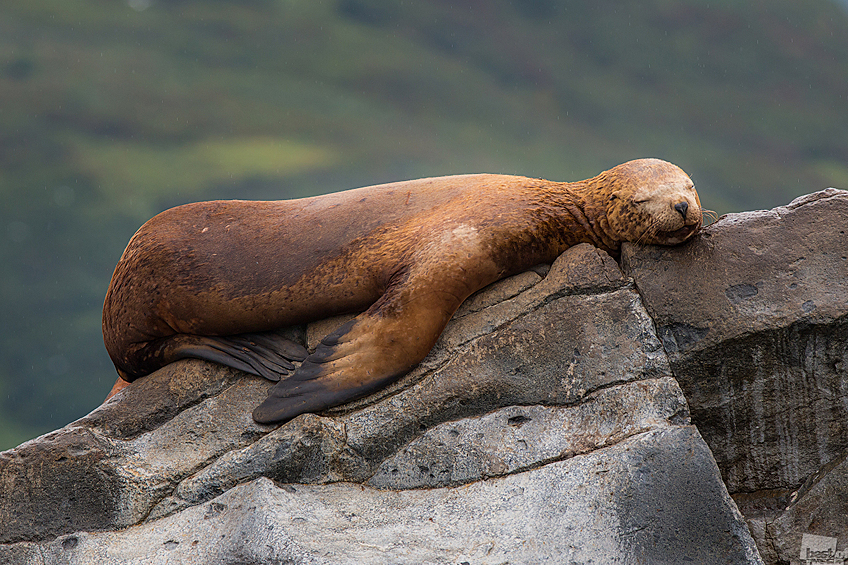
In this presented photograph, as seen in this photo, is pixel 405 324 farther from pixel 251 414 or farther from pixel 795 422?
pixel 795 422

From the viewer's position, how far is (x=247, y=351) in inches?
152

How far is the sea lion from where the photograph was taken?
3529 mm

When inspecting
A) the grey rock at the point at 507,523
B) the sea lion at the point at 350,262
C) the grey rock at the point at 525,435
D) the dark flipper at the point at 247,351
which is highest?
the sea lion at the point at 350,262

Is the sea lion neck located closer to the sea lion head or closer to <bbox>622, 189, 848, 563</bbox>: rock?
the sea lion head

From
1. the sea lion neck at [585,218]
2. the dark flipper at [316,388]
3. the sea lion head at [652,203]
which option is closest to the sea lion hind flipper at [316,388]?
the dark flipper at [316,388]

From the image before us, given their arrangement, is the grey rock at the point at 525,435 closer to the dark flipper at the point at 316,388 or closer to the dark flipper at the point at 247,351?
the dark flipper at the point at 316,388

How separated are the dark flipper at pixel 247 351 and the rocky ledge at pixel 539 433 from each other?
12 cm

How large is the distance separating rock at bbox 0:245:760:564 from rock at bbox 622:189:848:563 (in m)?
0.22

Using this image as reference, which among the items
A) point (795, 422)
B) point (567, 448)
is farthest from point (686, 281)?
point (567, 448)

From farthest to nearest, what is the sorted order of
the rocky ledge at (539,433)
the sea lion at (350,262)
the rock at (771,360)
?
1. the sea lion at (350,262)
2. the rock at (771,360)
3. the rocky ledge at (539,433)

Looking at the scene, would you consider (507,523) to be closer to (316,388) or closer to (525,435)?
(525,435)

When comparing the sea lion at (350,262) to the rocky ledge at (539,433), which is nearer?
the rocky ledge at (539,433)

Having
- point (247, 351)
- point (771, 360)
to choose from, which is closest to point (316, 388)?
point (247, 351)

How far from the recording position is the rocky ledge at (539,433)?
3.00 metres
